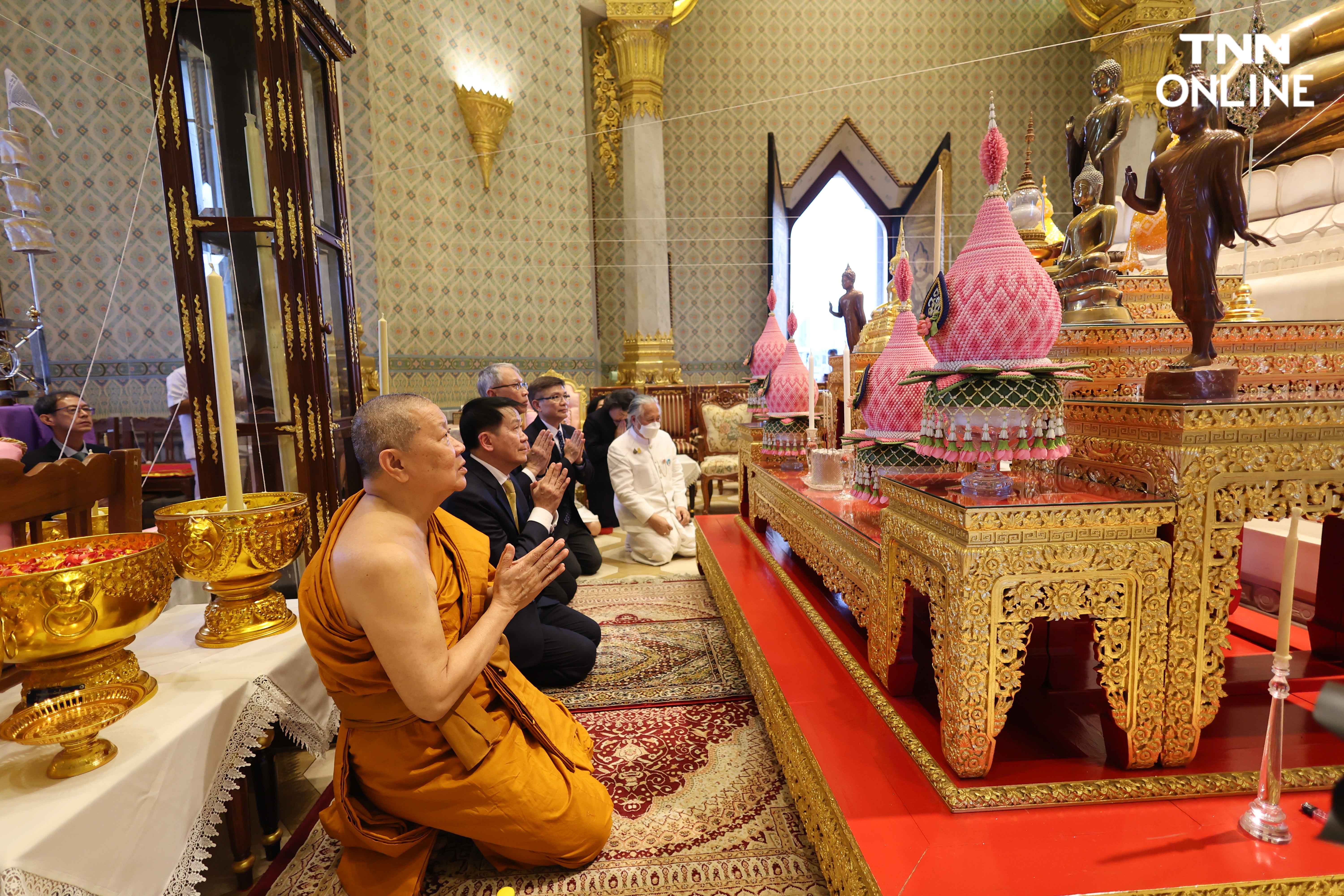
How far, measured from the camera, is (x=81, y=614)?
3.52 ft

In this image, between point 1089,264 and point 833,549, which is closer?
point 1089,264

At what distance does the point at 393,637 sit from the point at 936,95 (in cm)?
974

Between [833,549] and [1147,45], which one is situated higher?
[1147,45]

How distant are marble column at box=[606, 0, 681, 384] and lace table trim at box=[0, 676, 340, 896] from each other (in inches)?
236

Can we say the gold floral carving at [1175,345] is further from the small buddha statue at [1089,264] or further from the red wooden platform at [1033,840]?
the red wooden platform at [1033,840]

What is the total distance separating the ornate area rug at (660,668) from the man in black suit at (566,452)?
0.74 m

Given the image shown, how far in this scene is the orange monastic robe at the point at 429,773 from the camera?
1.43 metres

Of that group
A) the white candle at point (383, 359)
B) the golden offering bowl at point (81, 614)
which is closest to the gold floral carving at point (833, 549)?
the white candle at point (383, 359)

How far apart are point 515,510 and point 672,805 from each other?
4.30ft

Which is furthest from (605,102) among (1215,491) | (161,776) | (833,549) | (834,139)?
(161,776)

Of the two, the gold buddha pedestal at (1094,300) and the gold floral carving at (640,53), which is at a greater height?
the gold floral carving at (640,53)

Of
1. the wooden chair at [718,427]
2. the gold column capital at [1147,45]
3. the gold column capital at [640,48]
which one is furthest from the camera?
the gold column capital at [640,48]

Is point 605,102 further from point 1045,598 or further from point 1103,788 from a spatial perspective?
point 1103,788

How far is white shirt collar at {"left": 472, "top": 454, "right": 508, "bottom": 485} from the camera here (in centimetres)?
246
